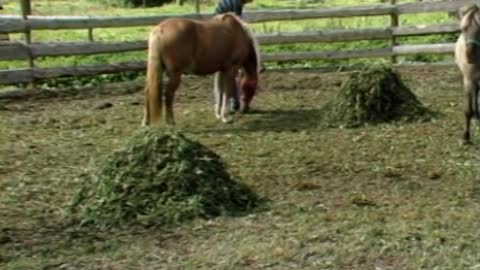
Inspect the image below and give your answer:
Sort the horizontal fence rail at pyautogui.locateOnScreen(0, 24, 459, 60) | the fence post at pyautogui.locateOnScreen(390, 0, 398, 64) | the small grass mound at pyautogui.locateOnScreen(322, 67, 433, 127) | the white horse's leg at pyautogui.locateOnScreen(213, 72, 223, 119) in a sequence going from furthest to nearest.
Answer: the fence post at pyautogui.locateOnScreen(390, 0, 398, 64)
the horizontal fence rail at pyautogui.locateOnScreen(0, 24, 459, 60)
the white horse's leg at pyautogui.locateOnScreen(213, 72, 223, 119)
the small grass mound at pyautogui.locateOnScreen(322, 67, 433, 127)

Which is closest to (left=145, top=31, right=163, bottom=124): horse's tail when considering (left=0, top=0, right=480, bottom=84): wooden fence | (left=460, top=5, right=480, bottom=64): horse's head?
(left=460, top=5, right=480, bottom=64): horse's head

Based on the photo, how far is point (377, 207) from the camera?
666cm

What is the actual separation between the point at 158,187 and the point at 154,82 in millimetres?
3413

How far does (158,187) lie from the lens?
6559 millimetres

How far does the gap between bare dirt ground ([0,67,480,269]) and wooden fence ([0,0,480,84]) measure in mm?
1155

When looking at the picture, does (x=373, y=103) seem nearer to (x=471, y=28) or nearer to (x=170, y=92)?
(x=471, y=28)

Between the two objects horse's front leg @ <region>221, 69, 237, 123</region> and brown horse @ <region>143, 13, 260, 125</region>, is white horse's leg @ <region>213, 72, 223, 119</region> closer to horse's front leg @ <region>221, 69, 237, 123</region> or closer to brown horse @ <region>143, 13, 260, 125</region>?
brown horse @ <region>143, 13, 260, 125</region>

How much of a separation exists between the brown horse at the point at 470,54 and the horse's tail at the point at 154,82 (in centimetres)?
309

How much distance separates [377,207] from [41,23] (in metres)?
8.24

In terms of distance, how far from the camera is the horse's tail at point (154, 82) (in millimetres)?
9742

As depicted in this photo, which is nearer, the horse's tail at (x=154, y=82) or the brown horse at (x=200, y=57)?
the horse's tail at (x=154, y=82)

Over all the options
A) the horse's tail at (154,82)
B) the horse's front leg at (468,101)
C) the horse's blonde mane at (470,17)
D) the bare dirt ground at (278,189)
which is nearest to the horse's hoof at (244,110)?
the bare dirt ground at (278,189)

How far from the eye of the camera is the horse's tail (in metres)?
9.74

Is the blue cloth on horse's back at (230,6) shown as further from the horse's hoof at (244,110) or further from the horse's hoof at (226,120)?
the horse's hoof at (226,120)
